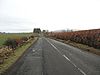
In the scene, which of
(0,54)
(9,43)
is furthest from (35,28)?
(0,54)

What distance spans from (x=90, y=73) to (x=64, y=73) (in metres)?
1.35

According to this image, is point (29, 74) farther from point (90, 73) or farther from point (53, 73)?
point (90, 73)

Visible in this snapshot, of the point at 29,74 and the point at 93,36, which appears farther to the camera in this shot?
the point at 93,36

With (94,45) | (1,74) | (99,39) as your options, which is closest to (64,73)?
(1,74)

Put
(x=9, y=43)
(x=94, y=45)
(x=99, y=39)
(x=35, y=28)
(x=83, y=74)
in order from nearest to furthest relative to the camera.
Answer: (x=83, y=74) → (x=99, y=39) → (x=94, y=45) → (x=9, y=43) → (x=35, y=28)

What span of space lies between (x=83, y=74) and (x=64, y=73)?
1.05 metres

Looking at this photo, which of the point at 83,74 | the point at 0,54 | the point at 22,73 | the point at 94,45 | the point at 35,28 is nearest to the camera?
the point at 83,74

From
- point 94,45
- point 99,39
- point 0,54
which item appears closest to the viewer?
point 0,54

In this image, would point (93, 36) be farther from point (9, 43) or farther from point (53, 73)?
point (53, 73)

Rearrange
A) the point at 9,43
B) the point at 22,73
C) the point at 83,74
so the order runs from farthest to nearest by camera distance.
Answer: the point at 9,43 < the point at 22,73 < the point at 83,74

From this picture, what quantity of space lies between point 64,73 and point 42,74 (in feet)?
3.84

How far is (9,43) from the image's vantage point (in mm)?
32531

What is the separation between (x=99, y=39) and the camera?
91.5 ft

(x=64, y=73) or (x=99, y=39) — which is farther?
(x=99, y=39)
